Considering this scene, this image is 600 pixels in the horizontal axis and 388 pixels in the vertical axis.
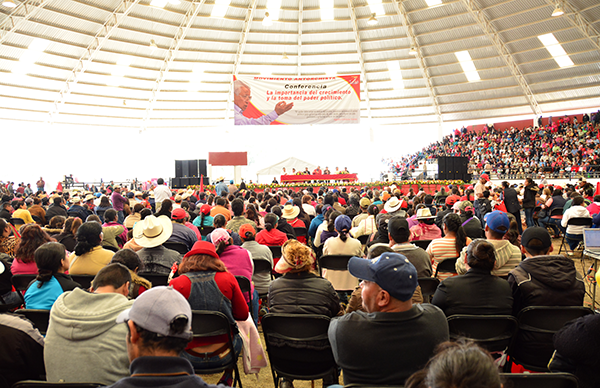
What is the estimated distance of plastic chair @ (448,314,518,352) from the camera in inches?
92.4

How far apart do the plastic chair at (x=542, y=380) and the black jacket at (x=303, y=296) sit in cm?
131

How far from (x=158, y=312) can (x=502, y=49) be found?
24.3 metres

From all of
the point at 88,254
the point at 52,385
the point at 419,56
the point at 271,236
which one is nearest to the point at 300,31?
the point at 419,56

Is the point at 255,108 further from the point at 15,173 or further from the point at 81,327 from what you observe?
the point at 81,327

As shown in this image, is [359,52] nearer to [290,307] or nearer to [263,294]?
[263,294]

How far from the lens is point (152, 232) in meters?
3.72

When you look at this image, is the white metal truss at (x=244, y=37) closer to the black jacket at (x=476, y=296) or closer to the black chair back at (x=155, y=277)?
the black chair back at (x=155, y=277)

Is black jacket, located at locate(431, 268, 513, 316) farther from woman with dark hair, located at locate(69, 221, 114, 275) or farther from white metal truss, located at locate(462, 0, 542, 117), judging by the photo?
white metal truss, located at locate(462, 0, 542, 117)

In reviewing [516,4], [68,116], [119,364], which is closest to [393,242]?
[119,364]

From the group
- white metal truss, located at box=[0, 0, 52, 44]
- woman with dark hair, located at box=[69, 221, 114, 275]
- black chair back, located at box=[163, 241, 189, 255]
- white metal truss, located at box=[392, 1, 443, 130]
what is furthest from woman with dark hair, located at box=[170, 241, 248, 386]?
white metal truss, located at box=[392, 1, 443, 130]

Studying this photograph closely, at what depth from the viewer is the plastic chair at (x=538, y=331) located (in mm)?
2422

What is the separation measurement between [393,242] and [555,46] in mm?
21652

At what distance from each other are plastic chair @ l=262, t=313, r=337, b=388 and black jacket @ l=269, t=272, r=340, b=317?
0.72ft

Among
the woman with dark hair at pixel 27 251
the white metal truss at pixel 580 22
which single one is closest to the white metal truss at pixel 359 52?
the white metal truss at pixel 580 22
